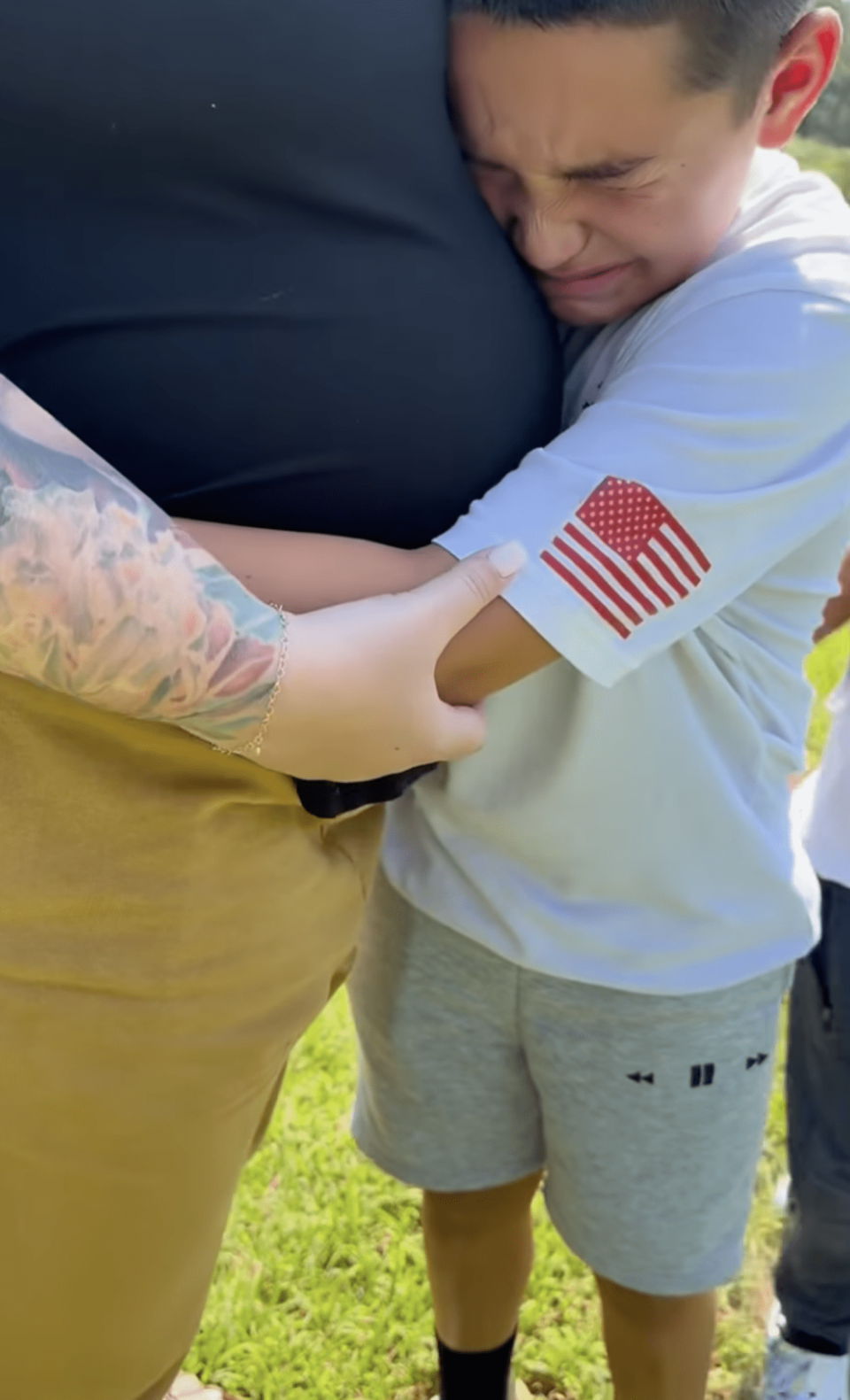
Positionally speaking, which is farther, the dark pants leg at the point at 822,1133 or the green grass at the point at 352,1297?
the green grass at the point at 352,1297

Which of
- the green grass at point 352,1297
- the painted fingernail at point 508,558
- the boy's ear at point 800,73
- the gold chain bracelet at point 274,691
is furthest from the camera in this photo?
the green grass at point 352,1297

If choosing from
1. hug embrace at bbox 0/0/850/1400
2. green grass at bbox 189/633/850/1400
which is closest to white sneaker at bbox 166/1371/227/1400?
green grass at bbox 189/633/850/1400

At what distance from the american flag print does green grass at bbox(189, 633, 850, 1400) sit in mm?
1703

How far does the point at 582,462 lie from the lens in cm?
134

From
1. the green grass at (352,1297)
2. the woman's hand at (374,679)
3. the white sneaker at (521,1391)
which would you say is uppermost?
the woman's hand at (374,679)

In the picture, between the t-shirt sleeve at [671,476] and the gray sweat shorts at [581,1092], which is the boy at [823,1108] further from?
the t-shirt sleeve at [671,476]

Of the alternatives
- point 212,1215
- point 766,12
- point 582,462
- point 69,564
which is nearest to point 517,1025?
point 212,1215

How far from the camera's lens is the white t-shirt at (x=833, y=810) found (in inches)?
86.0

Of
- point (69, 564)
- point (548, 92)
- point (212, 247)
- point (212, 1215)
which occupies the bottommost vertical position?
point (212, 1215)

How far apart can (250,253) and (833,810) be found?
1.37m

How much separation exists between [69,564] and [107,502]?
0.20ft

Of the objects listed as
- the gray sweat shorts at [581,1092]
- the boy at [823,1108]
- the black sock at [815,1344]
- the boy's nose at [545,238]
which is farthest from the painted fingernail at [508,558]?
the black sock at [815,1344]

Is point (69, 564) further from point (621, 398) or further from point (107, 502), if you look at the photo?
point (621, 398)

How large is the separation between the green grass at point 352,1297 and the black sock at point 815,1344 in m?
0.22
